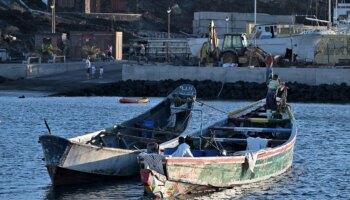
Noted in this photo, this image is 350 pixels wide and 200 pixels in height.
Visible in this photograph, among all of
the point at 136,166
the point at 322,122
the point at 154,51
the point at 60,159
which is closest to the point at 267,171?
the point at 136,166

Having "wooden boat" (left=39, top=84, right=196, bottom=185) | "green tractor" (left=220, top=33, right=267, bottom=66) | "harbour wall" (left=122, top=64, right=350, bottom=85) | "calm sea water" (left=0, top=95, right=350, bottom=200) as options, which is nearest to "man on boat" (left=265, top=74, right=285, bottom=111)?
"calm sea water" (left=0, top=95, right=350, bottom=200)

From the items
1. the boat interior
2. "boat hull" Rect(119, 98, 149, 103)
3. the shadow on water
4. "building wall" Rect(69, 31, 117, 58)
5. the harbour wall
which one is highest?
"building wall" Rect(69, 31, 117, 58)

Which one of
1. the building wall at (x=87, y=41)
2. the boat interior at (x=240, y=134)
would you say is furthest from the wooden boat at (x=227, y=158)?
the building wall at (x=87, y=41)

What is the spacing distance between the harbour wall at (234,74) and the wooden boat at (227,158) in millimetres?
26905

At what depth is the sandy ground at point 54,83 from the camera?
209 feet

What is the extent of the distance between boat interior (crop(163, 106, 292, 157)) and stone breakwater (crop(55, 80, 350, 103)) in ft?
81.4

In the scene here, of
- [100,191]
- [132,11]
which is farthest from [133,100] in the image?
[132,11]

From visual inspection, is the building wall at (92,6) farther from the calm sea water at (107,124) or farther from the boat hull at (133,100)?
the boat hull at (133,100)

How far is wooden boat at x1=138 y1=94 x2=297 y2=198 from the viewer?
2505cm

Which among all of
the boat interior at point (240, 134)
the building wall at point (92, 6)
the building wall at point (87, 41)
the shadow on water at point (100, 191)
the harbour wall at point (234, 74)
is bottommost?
the shadow on water at point (100, 191)

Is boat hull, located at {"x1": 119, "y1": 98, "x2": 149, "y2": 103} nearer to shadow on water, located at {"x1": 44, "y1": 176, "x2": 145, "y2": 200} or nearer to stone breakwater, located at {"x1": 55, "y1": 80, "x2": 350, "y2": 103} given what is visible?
stone breakwater, located at {"x1": 55, "y1": 80, "x2": 350, "y2": 103}

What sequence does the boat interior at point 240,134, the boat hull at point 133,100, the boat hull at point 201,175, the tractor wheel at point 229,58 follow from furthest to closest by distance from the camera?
1. the tractor wheel at point 229,58
2. the boat hull at point 133,100
3. the boat interior at point 240,134
4. the boat hull at point 201,175

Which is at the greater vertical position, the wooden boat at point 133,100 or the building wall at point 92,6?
the building wall at point 92,6

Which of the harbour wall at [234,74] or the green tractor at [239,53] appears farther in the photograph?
the green tractor at [239,53]
